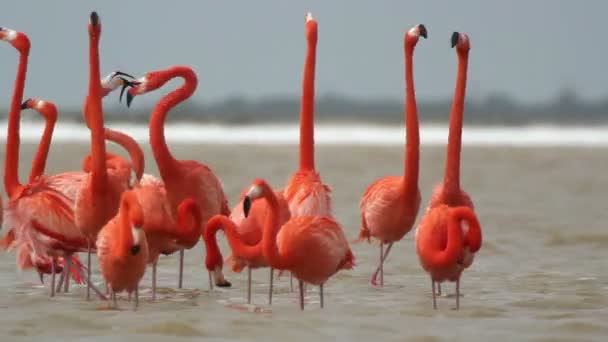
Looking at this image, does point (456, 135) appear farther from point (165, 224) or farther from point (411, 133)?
point (165, 224)

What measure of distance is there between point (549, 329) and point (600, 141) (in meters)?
34.7

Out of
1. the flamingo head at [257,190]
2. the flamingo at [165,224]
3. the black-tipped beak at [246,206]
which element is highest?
the flamingo head at [257,190]

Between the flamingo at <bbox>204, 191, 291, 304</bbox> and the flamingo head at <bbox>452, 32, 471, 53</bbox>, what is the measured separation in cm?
148

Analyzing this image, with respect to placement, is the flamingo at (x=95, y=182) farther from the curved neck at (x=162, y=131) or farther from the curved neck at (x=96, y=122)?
the curved neck at (x=162, y=131)

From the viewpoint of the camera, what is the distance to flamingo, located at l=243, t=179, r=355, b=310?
8133 mm

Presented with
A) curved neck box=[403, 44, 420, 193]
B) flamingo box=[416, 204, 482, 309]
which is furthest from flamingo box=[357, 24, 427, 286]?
flamingo box=[416, 204, 482, 309]

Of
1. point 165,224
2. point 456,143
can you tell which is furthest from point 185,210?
point 456,143

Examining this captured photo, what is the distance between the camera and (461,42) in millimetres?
8797

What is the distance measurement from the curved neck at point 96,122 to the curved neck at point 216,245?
31.3 inches

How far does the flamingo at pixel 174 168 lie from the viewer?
909 cm

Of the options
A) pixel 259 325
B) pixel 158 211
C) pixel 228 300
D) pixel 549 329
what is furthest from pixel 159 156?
pixel 549 329

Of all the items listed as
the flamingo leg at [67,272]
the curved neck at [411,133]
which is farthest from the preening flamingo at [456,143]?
the flamingo leg at [67,272]

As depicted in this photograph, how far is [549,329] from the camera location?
7879 mm

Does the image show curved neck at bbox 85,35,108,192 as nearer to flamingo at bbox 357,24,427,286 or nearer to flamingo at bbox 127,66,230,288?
flamingo at bbox 127,66,230,288
